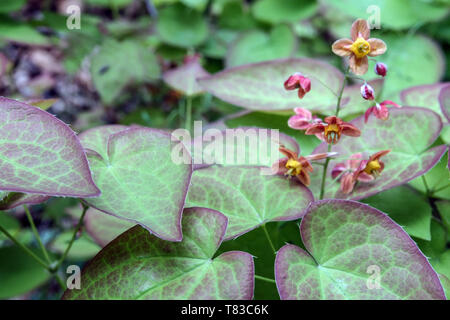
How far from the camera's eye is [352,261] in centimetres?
57

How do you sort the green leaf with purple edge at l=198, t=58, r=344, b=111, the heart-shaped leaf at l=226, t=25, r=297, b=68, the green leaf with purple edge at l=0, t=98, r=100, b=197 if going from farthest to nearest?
1. the heart-shaped leaf at l=226, t=25, r=297, b=68
2. the green leaf with purple edge at l=198, t=58, r=344, b=111
3. the green leaf with purple edge at l=0, t=98, r=100, b=197

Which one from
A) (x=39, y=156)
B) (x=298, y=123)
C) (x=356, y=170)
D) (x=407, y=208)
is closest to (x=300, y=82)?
(x=298, y=123)

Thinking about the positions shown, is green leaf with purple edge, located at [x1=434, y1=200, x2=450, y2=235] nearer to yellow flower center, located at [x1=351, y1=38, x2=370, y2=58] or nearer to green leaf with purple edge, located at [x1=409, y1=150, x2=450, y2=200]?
green leaf with purple edge, located at [x1=409, y1=150, x2=450, y2=200]

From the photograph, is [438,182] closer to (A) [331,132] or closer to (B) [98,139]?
(A) [331,132]

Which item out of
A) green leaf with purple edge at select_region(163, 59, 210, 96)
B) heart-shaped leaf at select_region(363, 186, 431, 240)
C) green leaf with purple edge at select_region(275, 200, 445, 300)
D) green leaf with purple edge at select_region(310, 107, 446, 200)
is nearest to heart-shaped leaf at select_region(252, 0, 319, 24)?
green leaf with purple edge at select_region(163, 59, 210, 96)

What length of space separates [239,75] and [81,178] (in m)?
0.54

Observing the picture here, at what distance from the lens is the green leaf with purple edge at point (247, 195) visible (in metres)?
0.65

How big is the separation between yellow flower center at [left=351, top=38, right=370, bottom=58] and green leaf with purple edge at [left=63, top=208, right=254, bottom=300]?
0.33 meters

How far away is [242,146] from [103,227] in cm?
32

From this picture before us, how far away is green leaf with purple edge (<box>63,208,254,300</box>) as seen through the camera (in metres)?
0.54

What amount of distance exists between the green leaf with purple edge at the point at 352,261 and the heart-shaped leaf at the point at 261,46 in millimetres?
887

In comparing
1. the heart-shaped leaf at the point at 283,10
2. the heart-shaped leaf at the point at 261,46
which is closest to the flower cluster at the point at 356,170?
the heart-shaped leaf at the point at 261,46

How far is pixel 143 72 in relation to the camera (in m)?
A: 1.43
